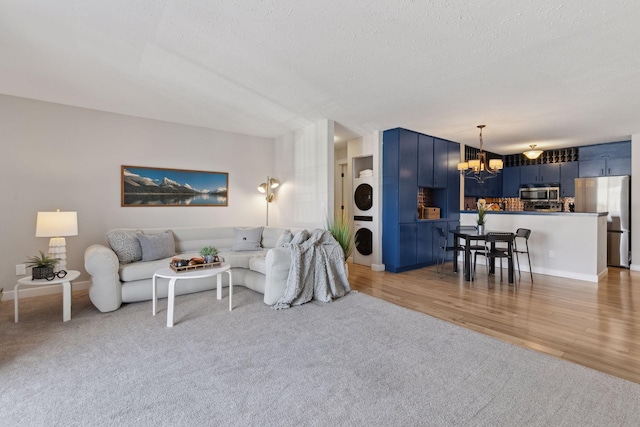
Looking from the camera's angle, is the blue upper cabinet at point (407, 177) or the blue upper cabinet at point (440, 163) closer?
the blue upper cabinet at point (407, 177)

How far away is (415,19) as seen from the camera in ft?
7.34

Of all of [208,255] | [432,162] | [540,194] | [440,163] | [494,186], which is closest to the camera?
[208,255]

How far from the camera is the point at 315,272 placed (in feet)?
12.4

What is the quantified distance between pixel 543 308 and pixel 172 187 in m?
5.27

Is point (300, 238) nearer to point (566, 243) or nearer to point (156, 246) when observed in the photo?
point (156, 246)

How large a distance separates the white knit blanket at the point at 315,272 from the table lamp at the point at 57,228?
2.36m

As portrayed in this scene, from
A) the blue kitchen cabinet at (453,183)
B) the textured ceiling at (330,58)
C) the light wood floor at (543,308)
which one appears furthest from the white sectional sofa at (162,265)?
the blue kitchen cabinet at (453,183)

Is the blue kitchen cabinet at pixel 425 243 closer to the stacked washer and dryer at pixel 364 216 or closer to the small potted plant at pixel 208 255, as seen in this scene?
the stacked washer and dryer at pixel 364 216

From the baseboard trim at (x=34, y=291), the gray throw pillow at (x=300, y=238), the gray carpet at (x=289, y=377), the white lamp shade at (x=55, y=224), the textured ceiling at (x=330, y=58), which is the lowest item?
the gray carpet at (x=289, y=377)

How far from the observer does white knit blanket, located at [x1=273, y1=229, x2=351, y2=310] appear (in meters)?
3.55

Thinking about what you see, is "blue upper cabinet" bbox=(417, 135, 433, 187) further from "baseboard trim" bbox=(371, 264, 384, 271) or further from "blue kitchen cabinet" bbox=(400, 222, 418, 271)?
"baseboard trim" bbox=(371, 264, 384, 271)

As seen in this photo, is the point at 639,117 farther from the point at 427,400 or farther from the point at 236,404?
the point at 236,404

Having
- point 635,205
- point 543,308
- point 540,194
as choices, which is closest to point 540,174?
point 540,194

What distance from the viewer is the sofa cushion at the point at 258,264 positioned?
383cm
